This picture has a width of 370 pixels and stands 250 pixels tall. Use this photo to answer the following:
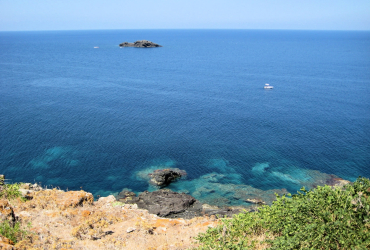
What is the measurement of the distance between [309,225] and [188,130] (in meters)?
61.9

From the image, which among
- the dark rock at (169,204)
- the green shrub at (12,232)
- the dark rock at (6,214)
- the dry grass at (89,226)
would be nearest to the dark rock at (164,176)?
the dark rock at (169,204)

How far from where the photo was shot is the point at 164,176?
188 feet

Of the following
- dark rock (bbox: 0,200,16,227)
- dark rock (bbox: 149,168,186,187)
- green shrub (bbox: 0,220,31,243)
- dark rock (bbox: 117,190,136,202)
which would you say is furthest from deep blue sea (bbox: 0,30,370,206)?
green shrub (bbox: 0,220,31,243)

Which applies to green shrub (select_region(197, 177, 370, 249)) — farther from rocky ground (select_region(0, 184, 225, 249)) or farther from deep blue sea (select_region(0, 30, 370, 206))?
deep blue sea (select_region(0, 30, 370, 206))

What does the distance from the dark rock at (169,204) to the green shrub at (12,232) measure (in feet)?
88.8

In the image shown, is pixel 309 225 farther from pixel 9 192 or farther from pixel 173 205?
pixel 173 205

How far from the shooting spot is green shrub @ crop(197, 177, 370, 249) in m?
15.8

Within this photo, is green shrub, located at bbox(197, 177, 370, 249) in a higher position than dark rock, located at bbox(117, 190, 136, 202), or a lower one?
higher

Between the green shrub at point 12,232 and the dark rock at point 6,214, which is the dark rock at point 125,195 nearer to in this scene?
the dark rock at point 6,214

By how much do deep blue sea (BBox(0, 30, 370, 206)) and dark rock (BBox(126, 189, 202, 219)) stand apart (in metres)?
3.79

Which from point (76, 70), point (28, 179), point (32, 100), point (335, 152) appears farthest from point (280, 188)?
point (76, 70)

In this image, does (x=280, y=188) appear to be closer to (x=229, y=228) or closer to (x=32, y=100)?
(x=229, y=228)

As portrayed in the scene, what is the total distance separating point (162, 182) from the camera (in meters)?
56.4

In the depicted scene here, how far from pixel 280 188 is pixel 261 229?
3831 cm
